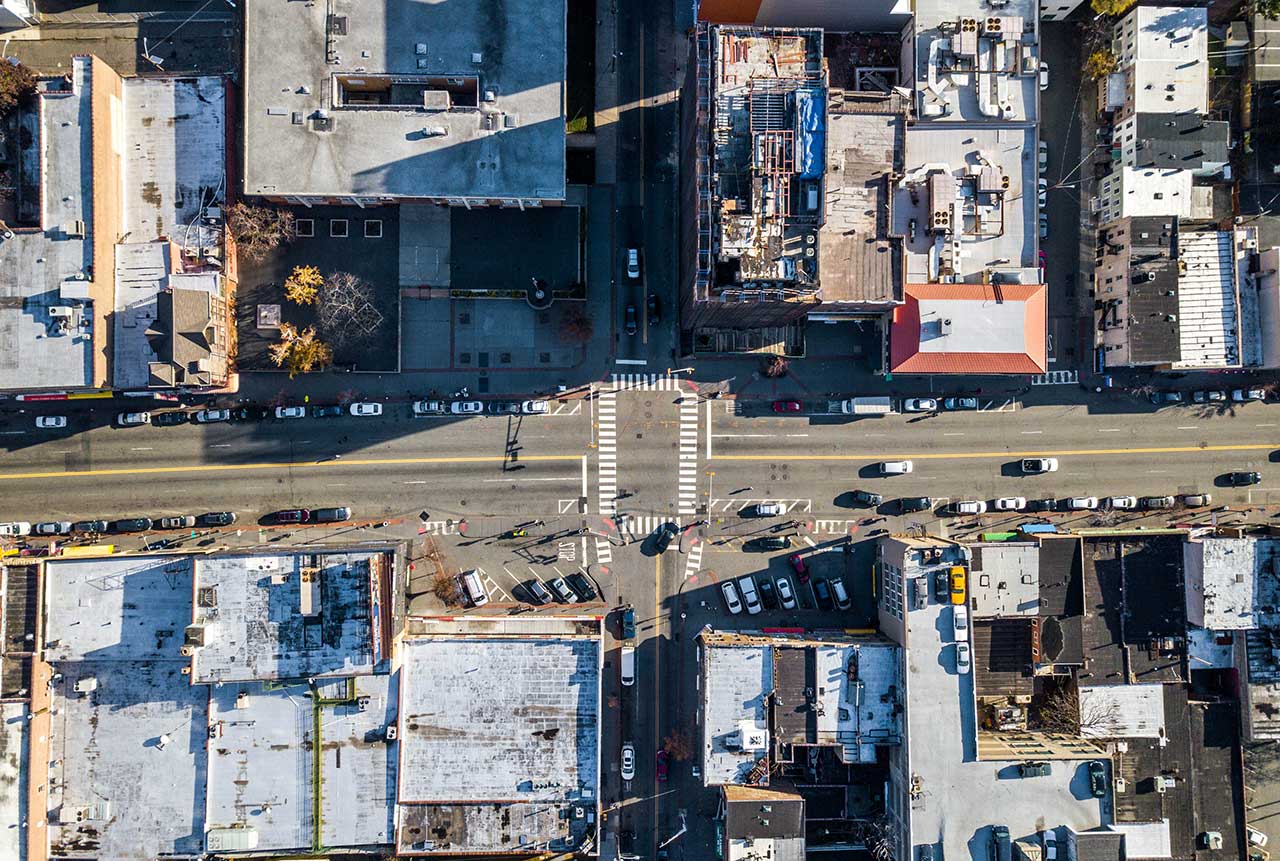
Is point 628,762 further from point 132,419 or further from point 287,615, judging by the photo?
point 132,419

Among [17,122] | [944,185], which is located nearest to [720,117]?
[944,185]

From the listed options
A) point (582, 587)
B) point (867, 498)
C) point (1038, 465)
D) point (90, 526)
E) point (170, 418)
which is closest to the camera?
point (90, 526)

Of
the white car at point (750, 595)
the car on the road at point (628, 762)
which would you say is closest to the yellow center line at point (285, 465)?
the white car at point (750, 595)

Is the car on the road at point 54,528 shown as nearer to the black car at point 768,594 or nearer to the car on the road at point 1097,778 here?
the black car at point 768,594

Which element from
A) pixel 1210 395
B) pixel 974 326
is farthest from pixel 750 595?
pixel 1210 395

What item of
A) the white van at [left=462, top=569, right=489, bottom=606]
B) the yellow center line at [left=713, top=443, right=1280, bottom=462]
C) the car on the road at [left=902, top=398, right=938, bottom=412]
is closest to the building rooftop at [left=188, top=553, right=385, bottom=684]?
the white van at [left=462, top=569, right=489, bottom=606]
